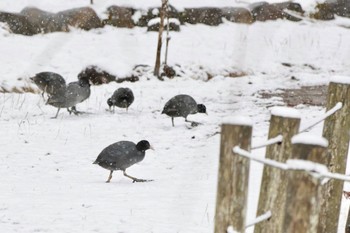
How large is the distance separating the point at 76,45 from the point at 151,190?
44.8 ft

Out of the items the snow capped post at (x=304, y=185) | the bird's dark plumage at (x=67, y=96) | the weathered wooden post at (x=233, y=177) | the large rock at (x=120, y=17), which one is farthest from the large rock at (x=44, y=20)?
the snow capped post at (x=304, y=185)

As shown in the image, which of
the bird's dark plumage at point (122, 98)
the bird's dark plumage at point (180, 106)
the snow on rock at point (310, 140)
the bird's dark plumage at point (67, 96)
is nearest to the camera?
the snow on rock at point (310, 140)

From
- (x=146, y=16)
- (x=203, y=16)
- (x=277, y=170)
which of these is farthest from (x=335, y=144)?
(x=203, y=16)

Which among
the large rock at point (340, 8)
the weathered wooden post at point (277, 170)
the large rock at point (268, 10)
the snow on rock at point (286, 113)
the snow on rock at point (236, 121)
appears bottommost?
the weathered wooden post at point (277, 170)

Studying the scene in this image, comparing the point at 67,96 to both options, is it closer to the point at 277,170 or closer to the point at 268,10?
the point at 277,170

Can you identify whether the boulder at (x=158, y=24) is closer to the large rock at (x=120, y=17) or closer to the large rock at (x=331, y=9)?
the large rock at (x=120, y=17)

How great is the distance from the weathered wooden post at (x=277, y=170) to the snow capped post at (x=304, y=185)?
107 centimetres

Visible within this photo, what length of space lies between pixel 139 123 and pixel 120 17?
32.4ft

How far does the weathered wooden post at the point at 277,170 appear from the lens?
410 cm

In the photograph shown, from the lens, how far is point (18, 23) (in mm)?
21734

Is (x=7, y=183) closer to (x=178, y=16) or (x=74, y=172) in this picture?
(x=74, y=172)

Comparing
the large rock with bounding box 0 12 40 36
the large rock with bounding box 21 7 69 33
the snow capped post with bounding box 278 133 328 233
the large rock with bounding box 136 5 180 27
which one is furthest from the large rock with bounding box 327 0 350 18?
the snow capped post with bounding box 278 133 328 233

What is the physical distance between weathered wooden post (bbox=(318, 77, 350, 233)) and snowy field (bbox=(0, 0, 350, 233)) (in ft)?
2.87

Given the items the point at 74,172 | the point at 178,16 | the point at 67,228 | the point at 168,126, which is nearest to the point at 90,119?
the point at 168,126
